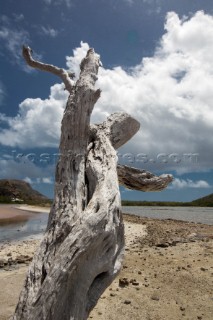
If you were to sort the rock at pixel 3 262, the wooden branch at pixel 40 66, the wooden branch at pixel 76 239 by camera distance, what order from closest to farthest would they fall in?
the wooden branch at pixel 76 239 < the wooden branch at pixel 40 66 < the rock at pixel 3 262

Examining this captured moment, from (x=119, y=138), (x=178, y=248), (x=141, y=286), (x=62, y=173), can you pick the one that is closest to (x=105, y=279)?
(x=62, y=173)

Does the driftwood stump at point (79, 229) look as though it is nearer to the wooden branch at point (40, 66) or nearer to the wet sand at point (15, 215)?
the wooden branch at point (40, 66)

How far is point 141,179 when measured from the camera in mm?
5484

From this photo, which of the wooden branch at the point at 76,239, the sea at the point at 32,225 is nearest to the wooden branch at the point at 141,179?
the wooden branch at the point at 76,239

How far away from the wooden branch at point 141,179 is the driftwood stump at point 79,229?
0.83 metres

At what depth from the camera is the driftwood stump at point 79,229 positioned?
2.79 m

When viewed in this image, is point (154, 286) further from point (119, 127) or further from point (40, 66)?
point (40, 66)

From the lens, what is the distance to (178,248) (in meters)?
9.52

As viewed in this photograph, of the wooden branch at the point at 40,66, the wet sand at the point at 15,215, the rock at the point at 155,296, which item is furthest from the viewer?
the wet sand at the point at 15,215

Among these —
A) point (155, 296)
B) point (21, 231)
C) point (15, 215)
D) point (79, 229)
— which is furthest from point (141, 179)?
point (15, 215)

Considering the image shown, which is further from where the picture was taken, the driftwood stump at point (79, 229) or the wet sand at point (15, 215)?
the wet sand at point (15, 215)

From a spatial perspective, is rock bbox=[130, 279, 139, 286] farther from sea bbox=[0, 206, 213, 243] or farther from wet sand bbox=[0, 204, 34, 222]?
wet sand bbox=[0, 204, 34, 222]

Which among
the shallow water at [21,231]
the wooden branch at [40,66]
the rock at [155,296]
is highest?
the wooden branch at [40,66]

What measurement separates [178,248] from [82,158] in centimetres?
642
